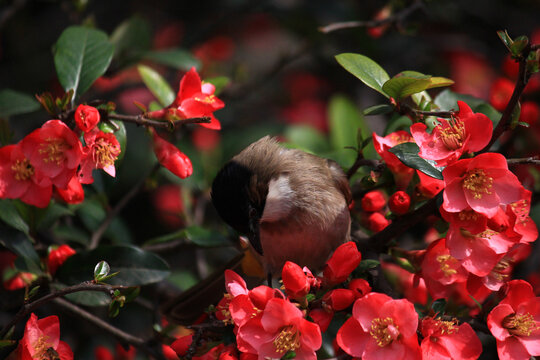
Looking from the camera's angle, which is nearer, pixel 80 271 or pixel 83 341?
pixel 80 271

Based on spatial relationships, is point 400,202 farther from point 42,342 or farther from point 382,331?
point 42,342

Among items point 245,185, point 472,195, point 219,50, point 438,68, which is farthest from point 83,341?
point 438,68

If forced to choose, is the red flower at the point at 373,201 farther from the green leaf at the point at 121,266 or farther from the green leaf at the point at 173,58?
the green leaf at the point at 173,58

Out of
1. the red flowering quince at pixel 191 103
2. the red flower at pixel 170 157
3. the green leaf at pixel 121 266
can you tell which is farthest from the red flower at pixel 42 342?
the red flowering quince at pixel 191 103

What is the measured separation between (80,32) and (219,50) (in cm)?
221

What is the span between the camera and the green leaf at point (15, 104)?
7.61ft

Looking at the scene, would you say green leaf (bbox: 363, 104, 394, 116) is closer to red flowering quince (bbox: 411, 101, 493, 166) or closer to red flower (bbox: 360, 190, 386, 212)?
red flowering quince (bbox: 411, 101, 493, 166)

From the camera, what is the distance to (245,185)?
228 cm

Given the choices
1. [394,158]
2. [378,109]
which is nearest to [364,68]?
[378,109]

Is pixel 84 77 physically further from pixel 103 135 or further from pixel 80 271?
pixel 80 271

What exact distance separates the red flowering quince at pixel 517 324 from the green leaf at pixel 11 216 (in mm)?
1427

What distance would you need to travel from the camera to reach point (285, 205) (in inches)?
92.7

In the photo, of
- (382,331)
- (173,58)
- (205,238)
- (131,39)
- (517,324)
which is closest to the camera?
(382,331)

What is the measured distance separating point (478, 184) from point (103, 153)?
0.99m
